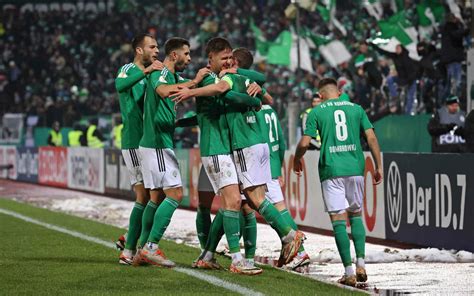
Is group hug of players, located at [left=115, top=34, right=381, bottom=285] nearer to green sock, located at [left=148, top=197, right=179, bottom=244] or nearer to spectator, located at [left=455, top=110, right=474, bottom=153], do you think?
green sock, located at [left=148, top=197, right=179, bottom=244]

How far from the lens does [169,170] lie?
35.8 feet

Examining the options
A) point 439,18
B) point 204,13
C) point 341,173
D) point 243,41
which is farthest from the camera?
point 204,13

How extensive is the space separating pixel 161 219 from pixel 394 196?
475cm

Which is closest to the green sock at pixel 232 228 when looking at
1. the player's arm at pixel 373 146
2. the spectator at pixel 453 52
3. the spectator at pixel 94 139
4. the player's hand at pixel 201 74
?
the player's hand at pixel 201 74

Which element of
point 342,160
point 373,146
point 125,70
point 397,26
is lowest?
point 342,160

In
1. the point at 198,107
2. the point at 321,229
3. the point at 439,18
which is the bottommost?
the point at 321,229

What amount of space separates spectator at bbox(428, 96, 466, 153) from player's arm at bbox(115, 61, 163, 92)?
7.34 m

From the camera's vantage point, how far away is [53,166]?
33.4m

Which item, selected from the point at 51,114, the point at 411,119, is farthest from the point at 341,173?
the point at 51,114

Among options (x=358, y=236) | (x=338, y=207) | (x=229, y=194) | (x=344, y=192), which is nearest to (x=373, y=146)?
(x=344, y=192)

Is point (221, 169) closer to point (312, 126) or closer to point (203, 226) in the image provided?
point (312, 126)

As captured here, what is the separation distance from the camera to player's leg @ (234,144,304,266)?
411 inches

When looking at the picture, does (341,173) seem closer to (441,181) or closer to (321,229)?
(441,181)

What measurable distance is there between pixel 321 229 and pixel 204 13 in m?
31.2
